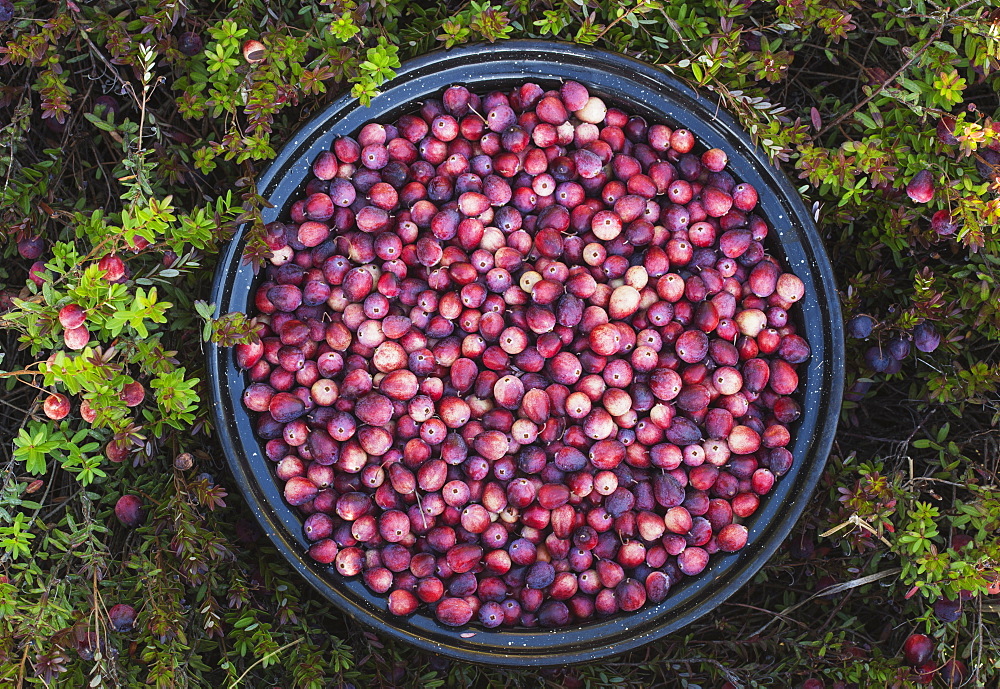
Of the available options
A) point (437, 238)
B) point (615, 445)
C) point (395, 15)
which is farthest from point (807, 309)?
point (395, 15)

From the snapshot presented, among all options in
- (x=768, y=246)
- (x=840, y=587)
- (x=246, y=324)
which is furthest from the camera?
(x=840, y=587)

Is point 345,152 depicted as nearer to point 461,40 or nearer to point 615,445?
point 461,40

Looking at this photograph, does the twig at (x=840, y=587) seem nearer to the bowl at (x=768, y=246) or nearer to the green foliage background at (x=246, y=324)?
the green foliage background at (x=246, y=324)

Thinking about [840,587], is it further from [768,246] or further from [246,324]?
[246,324]

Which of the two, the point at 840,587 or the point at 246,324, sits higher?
the point at 246,324

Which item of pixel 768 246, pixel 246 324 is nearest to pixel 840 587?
pixel 768 246
